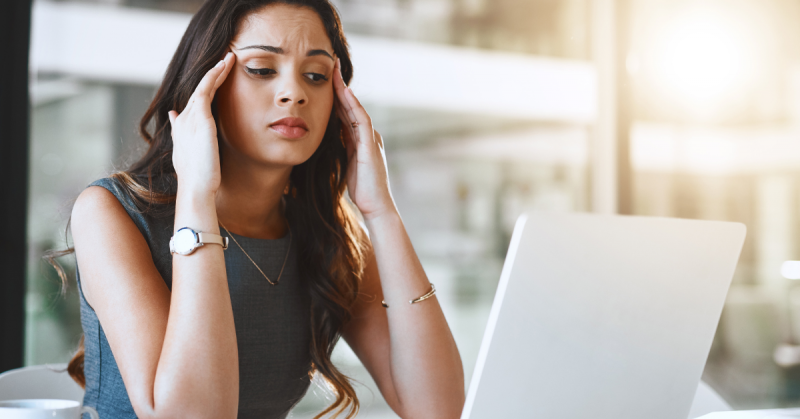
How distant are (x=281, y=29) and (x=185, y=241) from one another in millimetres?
471

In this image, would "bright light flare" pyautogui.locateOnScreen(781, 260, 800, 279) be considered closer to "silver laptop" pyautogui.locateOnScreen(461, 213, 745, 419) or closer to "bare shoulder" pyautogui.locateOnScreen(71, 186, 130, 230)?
"silver laptop" pyautogui.locateOnScreen(461, 213, 745, 419)

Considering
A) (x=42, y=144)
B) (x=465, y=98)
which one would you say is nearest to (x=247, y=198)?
(x=42, y=144)

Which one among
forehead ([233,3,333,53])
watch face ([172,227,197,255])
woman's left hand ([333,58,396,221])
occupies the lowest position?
watch face ([172,227,197,255])

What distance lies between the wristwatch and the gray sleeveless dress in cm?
20

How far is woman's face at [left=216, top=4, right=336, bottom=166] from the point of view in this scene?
46.8 inches

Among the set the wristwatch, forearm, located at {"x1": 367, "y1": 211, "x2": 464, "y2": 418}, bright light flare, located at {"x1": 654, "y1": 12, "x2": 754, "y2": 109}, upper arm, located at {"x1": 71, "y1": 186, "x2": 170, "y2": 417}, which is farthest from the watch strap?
bright light flare, located at {"x1": 654, "y1": 12, "x2": 754, "y2": 109}

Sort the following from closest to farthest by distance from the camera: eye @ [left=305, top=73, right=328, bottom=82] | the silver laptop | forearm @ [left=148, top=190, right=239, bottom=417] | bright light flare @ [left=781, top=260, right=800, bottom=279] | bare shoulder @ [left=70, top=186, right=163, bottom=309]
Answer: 1. the silver laptop
2. forearm @ [left=148, top=190, right=239, bottom=417]
3. bare shoulder @ [left=70, top=186, right=163, bottom=309]
4. eye @ [left=305, top=73, right=328, bottom=82]
5. bright light flare @ [left=781, top=260, right=800, bottom=279]

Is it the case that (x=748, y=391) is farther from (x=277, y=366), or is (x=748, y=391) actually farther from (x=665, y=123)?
(x=277, y=366)

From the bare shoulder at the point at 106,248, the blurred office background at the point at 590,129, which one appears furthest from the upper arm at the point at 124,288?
the blurred office background at the point at 590,129

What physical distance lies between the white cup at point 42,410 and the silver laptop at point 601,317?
1.54 feet

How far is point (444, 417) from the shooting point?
46.8 inches

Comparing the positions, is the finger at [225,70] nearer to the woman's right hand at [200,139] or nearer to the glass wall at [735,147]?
the woman's right hand at [200,139]

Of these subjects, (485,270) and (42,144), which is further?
(485,270)

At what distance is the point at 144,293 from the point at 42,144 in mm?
1622
